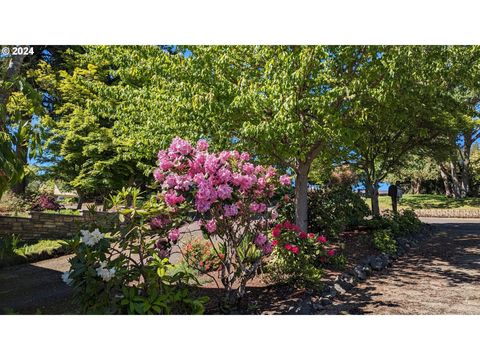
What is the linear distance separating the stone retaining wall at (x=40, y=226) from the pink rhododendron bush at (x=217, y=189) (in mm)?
3795

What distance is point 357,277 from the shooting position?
3.61 m

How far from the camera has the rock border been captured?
279 centimetres

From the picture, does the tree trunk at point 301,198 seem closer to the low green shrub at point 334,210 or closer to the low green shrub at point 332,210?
the low green shrub at point 332,210

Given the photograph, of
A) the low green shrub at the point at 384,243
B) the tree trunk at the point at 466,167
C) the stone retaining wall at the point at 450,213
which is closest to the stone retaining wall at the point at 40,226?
the low green shrub at the point at 384,243

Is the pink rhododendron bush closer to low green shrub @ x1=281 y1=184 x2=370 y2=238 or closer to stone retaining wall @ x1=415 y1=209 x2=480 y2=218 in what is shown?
low green shrub @ x1=281 y1=184 x2=370 y2=238

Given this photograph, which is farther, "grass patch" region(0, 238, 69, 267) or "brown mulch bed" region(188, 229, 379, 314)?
"grass patch" region(0, 238, 69, 267)

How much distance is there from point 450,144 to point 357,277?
466 centimetres

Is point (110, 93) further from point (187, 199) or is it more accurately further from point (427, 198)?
point (427, 198)

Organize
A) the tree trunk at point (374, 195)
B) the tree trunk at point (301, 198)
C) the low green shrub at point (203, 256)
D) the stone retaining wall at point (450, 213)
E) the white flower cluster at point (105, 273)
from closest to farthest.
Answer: the white flower cluster at point (105, 273) → the low green shrub at point (203, 256) → the tree trunk at point (301, 198) → the tree trunk at point (374, 195) → the stone retaining wall at point (450, 213)

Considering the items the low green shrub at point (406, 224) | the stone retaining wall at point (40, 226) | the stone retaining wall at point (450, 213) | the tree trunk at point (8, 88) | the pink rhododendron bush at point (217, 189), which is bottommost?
the stone retaining wall at point (450, 213)

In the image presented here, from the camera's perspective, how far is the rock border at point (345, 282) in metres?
2.79

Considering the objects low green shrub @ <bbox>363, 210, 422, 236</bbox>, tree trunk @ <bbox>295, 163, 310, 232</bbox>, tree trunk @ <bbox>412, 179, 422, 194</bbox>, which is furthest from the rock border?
tree trunk @ <bbox>412, 179, 422, 194</bbox>

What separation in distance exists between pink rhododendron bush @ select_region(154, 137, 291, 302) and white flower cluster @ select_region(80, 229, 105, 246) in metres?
0.50

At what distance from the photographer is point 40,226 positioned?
586 cm
